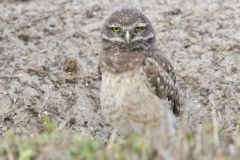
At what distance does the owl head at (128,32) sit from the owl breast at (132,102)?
441mm

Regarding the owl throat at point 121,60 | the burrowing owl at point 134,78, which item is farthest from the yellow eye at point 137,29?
the owl throat at point 121,60

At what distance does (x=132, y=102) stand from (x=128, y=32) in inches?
35.4

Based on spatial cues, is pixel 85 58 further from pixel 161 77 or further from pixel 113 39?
pixel 161 77

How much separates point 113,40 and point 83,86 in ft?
4.09

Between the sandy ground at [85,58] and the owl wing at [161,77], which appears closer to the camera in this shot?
the owl wing at [161,77]

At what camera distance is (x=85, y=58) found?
925 cm

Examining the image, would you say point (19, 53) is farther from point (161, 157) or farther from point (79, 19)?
point (161, 157)

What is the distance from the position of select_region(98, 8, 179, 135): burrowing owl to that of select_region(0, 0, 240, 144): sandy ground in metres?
0.42

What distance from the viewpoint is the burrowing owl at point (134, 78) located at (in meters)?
7.16

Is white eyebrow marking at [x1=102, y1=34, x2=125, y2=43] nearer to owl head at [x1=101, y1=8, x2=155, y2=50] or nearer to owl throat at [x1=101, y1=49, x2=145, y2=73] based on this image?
owl head at [x1=101, y1=8, x2=155, y2=50]

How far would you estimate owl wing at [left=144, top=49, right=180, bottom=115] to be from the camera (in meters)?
7.34

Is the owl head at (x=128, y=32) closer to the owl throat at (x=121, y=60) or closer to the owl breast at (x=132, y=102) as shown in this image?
the owl throat at (x=121, y=60)

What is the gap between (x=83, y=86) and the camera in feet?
28.7

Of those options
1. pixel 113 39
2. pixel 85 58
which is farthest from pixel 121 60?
pixel 85 58
